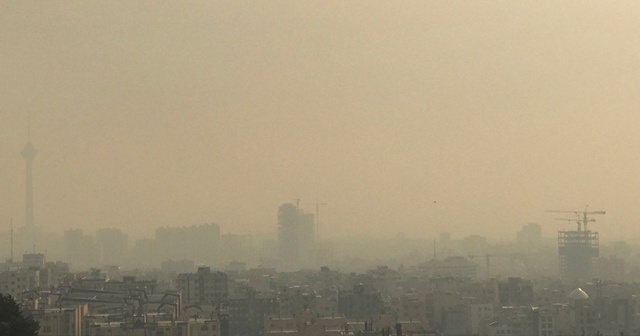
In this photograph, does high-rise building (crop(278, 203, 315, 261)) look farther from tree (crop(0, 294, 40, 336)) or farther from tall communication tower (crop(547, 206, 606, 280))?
tree (crop(0, 294, 40, 336))

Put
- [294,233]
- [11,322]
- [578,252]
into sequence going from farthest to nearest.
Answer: [294,233]
[578,252]
[11,322]

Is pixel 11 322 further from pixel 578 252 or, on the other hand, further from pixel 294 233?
pixel 294 233

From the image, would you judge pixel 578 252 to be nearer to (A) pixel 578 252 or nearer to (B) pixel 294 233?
(A) pixel 578 252

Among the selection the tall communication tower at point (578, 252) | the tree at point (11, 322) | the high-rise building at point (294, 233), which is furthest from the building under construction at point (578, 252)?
the tree at point (11, 322)

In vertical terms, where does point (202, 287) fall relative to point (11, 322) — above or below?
above

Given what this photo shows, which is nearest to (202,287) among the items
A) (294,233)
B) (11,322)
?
(11,322)

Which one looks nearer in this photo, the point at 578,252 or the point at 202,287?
the point at 202,287

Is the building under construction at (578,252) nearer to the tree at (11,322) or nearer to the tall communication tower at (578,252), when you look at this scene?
the tall communication tower at (578,252)

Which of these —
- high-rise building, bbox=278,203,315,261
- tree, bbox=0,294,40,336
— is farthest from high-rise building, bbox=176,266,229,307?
high-rise building, bbox=278,203,315,261

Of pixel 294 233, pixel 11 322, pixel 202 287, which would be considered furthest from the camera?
pixel 294 233

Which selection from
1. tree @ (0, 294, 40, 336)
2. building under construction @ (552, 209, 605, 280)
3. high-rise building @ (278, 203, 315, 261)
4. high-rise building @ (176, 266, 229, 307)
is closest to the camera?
tree @ (0, 294, 40, 336)
